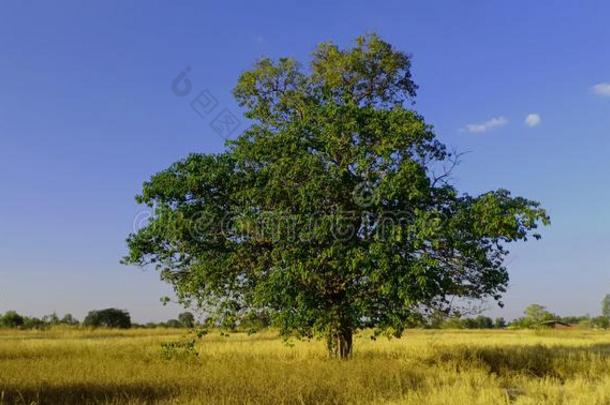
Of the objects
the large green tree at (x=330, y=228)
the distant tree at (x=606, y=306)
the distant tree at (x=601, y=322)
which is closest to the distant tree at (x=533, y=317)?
the distant tree at (x=601, y=322)

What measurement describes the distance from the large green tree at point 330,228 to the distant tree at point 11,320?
214 ft

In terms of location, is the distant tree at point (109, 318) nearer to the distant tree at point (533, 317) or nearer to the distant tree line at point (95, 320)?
the distant tree line at point (95, 320)

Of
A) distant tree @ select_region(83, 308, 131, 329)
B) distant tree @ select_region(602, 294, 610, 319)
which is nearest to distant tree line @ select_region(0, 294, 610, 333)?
distant tree @ select_region(83, 308, 131, 329)

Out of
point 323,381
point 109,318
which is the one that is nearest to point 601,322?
point 109,318

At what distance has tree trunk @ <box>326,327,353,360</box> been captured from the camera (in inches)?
732

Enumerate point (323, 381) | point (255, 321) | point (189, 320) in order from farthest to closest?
point (189, 320) → point (255, 321) → point (323, 381)

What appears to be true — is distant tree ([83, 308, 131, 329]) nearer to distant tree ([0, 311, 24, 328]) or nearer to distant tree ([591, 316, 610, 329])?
distant tree ([0, 311, 24, 328])

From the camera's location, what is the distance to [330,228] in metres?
16.4

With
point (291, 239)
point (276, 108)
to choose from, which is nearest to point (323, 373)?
point (291, 239)

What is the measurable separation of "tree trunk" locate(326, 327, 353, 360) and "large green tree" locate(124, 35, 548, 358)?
5 cm

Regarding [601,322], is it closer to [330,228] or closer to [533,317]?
[533,317]

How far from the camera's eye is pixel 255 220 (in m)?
17.2

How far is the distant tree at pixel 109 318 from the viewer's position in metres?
78.4

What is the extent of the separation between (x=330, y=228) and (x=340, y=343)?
A: 4.67 metres
